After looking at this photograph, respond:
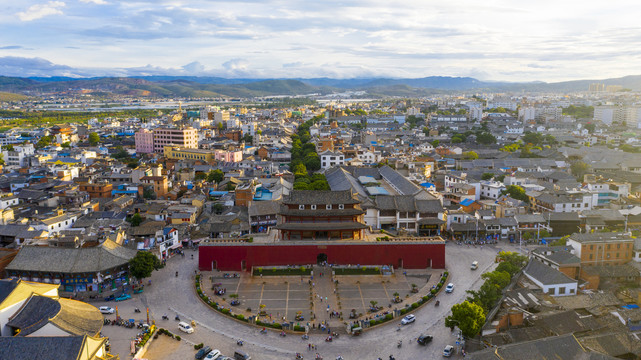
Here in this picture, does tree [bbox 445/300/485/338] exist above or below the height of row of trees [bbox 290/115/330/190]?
below

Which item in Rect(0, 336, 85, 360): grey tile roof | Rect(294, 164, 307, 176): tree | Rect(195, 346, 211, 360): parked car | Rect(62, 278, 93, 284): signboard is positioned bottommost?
Rect(195, 346, 211, 360): parked car

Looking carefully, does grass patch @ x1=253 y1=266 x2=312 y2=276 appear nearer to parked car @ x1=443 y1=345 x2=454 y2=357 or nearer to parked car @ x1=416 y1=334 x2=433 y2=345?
parked car @ x1=416 y1=334 x2=433 y2=345

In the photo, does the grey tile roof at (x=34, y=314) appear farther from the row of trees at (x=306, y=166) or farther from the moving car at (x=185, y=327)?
the row of trees at (x=306, y=166)

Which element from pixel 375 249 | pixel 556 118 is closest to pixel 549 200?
pixel 375 249

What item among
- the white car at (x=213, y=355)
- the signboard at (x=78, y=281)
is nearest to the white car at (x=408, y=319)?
the white car at (x=213, y=355)

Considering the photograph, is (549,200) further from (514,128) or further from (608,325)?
(514,128)

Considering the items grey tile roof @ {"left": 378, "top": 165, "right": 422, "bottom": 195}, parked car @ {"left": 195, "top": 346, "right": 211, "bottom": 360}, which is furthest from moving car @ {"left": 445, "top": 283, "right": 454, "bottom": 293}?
grey tile roof @ {"left": 378, "top": 165, "right": 422, "bottom": 195}

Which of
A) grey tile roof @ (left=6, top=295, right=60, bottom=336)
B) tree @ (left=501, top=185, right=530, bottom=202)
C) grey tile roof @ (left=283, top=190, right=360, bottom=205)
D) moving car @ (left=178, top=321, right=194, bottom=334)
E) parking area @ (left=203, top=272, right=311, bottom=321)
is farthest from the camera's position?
tree @ (left=501, top=185, right=530, bottom=202)

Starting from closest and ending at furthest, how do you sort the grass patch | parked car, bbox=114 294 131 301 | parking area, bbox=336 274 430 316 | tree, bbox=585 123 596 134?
parking area, bbox=336 274 430 316, parked car, bbox=114 294 131 301, the grass patch, tree, bbox=585 123 596 134
